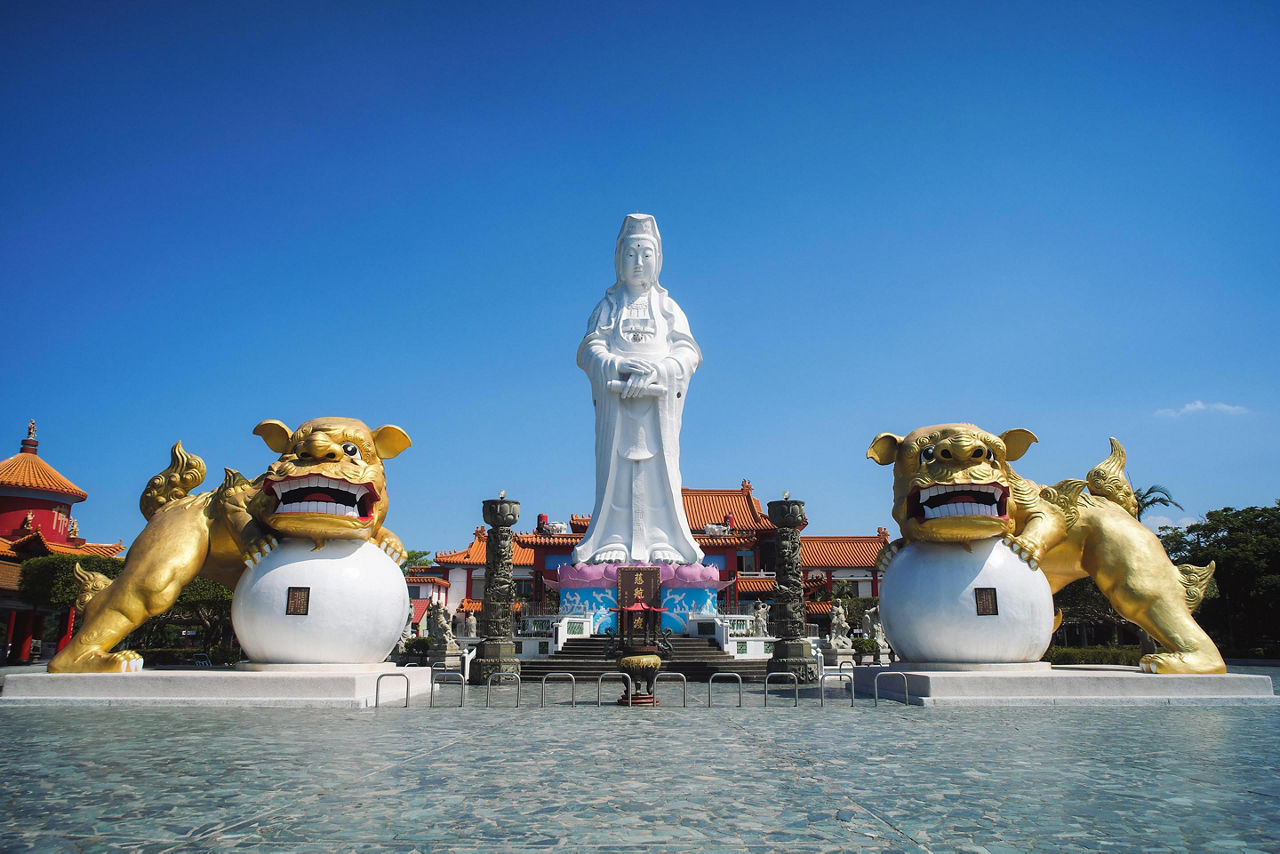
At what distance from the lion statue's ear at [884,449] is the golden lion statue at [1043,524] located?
15 mm

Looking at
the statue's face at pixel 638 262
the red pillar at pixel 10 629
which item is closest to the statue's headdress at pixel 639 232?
the statue's face at pixel 638 262

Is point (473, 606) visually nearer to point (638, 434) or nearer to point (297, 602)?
point (638, 434)

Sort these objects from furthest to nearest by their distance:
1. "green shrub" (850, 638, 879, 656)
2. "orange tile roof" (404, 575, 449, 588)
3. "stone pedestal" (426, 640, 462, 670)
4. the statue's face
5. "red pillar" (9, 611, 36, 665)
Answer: "orange tile roof" (404, 575, 449, 588) → "green shrub" (850, 638, 879, 656) → "red pillar" (9, 611, 36, 665) → the statue's face → "stone pedestal" (426, 640, 462, 670)

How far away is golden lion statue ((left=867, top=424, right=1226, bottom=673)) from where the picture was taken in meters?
12.0

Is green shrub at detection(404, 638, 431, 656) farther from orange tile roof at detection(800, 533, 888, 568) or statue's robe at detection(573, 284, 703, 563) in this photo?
orange tile roof at detection(800, 533, 888, 568)

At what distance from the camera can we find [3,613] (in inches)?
1136

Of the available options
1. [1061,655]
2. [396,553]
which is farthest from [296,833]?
[1061,655]

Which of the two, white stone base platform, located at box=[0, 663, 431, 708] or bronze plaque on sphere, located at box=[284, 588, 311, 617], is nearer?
white stone base platform, located at box=[0, 663, 431, 708]

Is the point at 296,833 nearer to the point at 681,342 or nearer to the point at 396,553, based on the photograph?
the point at 396,553

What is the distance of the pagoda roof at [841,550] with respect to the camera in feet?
148

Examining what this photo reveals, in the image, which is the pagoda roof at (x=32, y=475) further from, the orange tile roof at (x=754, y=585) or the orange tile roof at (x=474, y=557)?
the orange tile roof at (x=754, y=585)

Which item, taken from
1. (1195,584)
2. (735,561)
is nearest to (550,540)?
(735,561)

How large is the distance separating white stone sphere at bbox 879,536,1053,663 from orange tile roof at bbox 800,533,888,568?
106 ft

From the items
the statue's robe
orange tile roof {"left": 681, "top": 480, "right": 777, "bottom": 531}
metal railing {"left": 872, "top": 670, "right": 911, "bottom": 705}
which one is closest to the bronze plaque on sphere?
metal railing {"left": 872, "top": 670, "right": 911, "bottom": 705}
